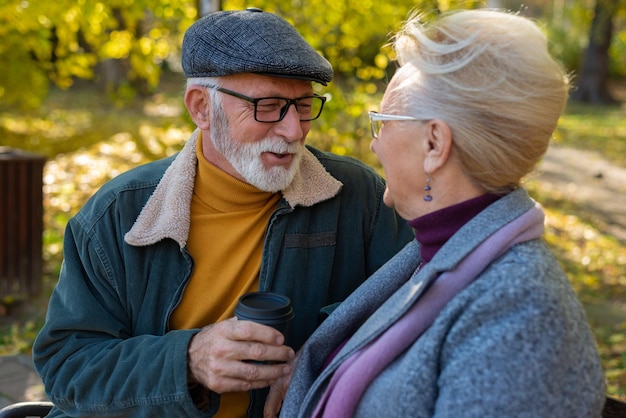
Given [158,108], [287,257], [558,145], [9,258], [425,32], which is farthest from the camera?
[158,108]

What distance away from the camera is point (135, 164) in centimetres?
1005

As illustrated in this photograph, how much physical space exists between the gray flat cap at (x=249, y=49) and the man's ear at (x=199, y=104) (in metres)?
0.05

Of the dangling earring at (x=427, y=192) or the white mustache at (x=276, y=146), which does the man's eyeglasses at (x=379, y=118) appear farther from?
the white mustache at (x=276, y=146)

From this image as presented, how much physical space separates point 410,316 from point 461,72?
0.55 metres

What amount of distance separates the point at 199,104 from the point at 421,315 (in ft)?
3.73

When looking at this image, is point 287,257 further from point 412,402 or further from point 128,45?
point 128,45

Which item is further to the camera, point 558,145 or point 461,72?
point 558,145

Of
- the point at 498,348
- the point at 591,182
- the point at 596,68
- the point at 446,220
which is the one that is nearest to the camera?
the point at 498,348

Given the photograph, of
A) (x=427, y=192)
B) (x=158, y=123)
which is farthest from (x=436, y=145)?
(x=158, y=123)

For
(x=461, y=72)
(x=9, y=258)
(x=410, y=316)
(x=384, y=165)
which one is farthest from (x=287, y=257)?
(x=9, y=258)

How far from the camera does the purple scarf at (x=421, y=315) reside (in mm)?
1561

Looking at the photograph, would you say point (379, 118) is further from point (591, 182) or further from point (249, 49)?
point (591, 182)

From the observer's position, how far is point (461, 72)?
63.4 inches

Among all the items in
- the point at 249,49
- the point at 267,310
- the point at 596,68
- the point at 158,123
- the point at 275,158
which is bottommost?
the point at 158,123
